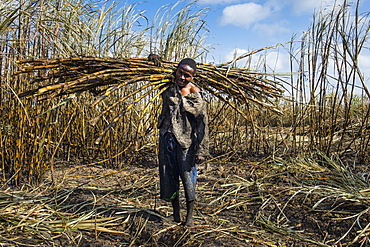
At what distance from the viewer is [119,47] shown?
385 cm

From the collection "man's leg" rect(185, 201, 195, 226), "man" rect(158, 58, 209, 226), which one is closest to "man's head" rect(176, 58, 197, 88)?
"man" rect(158, 58, 209, 226)

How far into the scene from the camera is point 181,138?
217cm

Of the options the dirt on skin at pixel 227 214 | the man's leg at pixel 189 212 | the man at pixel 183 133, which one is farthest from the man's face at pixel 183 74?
the dirt on skin at pixel 227 214

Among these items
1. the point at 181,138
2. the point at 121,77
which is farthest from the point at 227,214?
the point at 121,77

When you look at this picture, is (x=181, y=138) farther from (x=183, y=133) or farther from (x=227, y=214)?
(x=227, y=214)

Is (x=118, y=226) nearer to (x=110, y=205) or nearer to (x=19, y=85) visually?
(x=110, y=205)

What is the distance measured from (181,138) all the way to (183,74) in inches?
17.2

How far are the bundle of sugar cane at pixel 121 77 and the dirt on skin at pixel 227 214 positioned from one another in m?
0.65

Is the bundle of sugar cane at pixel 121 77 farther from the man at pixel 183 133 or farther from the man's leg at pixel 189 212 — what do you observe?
the man's leg at pixel 189 212

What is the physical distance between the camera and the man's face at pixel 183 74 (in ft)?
7.05

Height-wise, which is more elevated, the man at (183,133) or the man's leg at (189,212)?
the man at (183,133)

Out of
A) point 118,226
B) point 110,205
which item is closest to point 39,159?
point 110,205

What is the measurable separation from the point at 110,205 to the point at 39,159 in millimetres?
953

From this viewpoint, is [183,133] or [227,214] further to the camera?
[227,214]
